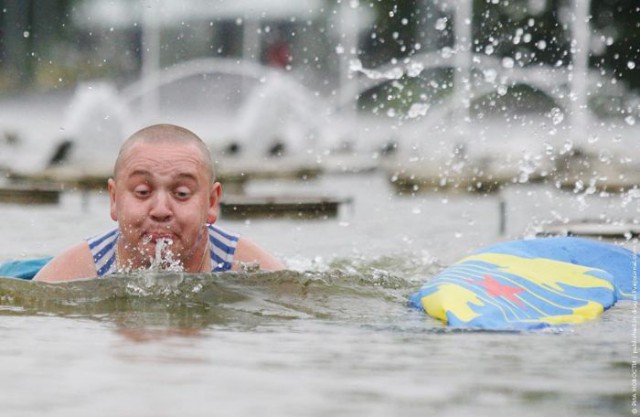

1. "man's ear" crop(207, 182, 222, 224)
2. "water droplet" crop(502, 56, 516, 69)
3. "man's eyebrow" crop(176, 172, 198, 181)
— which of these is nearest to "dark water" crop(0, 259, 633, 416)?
"man's ear" crop(207, 182, 222, 224)

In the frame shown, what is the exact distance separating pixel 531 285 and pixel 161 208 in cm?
181

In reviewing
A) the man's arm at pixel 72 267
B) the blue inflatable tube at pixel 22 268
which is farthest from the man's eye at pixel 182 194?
the blue inflatable tube at pixel 22 268

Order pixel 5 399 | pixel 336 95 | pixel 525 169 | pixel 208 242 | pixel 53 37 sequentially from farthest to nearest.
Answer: pixel 53 37
pixel 336 95
pixel 525 169
pixel 208 242
pixel 5 399

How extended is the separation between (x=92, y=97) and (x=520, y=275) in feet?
60.8

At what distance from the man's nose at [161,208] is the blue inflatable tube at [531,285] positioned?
1255 mm

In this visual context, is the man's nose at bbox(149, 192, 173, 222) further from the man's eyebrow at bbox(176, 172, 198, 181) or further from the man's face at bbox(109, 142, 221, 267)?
the man's eyebrow at bbox(176, 172, 198, 181)

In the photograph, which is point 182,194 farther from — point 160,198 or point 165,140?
point 165,140

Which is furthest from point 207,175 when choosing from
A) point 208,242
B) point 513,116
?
point 513,116

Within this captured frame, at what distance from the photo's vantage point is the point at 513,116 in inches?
1687

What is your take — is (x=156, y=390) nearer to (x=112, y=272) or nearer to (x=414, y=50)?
(x=112, y=272)

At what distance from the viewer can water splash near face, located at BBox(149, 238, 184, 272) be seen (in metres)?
7.38

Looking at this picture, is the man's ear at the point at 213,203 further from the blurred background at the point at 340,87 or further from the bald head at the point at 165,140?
the blurred background at the point at 340,87

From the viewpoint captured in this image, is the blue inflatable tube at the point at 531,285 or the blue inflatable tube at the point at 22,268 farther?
the blue inflatable tube at the point at 22,268

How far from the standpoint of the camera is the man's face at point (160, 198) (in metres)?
7.33
